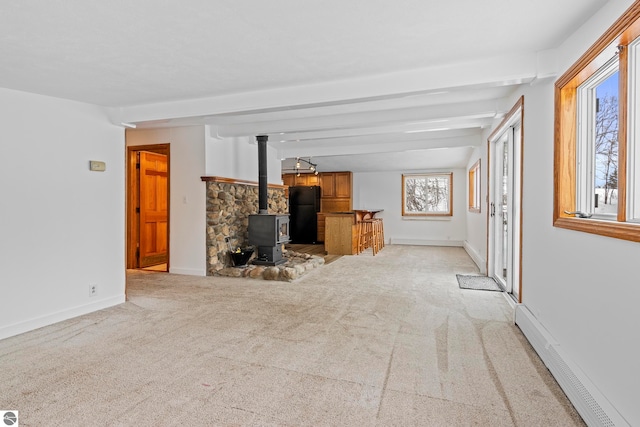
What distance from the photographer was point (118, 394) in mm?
1953

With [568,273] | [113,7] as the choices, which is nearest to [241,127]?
[113,7]

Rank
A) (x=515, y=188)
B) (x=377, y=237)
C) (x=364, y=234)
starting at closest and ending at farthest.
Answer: (x=515, y=188) < (x=364, y=234) < (x=377, y=237)

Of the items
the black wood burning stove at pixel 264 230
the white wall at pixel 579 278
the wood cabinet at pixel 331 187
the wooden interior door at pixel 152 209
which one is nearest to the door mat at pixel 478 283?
the white wall at pixel 579 278

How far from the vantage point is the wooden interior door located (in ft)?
19.2

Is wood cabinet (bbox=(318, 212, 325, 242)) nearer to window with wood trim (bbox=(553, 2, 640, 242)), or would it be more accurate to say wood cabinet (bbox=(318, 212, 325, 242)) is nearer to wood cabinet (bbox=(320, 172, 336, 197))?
wood cabinet (bbox=(320, 172, 336, 197))

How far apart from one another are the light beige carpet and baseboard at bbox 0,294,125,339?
10cm

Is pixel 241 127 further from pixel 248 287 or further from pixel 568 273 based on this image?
pixel 568 273

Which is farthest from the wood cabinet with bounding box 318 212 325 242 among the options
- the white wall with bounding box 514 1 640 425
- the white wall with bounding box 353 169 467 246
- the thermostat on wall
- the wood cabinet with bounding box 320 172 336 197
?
the white wall with bounding box 514 1 640 425

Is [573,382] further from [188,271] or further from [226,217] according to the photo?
Result: [188,271]

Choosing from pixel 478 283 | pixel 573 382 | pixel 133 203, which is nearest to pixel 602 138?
pixel 573 382

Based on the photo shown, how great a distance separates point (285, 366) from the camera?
2287 mm

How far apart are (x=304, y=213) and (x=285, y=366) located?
7.33 meters

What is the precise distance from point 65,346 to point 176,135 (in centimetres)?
346

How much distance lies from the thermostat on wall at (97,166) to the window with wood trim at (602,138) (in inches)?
164
